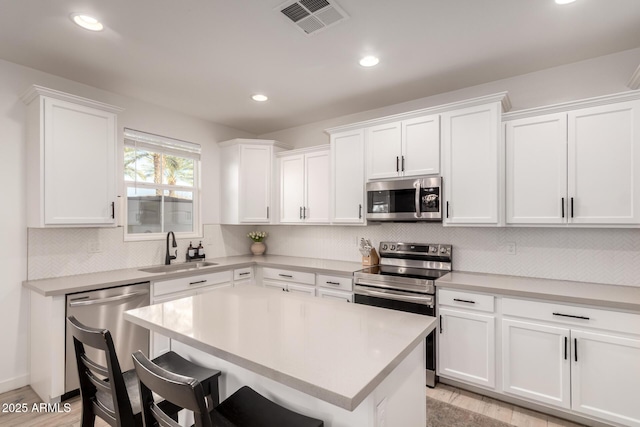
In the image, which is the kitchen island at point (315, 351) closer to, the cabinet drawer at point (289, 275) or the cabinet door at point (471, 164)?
the cabinet door at point (471, 164)

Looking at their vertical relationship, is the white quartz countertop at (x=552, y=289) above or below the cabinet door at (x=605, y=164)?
below

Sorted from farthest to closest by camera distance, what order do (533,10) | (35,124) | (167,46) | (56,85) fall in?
(56,85)
(35,124)
(167,46)
(533,10)

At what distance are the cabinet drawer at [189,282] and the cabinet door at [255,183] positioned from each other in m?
0.84

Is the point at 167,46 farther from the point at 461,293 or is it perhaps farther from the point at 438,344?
the point at 438,344

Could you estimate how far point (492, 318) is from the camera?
2.49m

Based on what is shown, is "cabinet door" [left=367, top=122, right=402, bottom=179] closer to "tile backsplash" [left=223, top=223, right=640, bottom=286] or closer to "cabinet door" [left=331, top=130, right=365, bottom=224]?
"cabinet door" [left=331, top=130, right=365, bottom=224]

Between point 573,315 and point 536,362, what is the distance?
0.44m

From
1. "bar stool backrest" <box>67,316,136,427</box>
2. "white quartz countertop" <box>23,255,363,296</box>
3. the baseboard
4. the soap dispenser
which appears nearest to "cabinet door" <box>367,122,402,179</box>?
"white quartz countertop" <box>23,255,363,296</box>

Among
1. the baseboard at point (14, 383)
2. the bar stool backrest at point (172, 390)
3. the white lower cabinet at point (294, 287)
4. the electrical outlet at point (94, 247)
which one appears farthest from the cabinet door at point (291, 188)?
the bar stool backrest at point (172, 390)

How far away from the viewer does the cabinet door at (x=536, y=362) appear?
2.24 m

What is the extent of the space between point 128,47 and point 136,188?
1633mm

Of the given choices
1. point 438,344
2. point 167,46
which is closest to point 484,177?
point 438,344

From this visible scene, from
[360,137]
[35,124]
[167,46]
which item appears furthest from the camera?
[360,137]

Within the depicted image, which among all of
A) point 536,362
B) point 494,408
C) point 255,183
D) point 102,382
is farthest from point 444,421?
point 255,183
